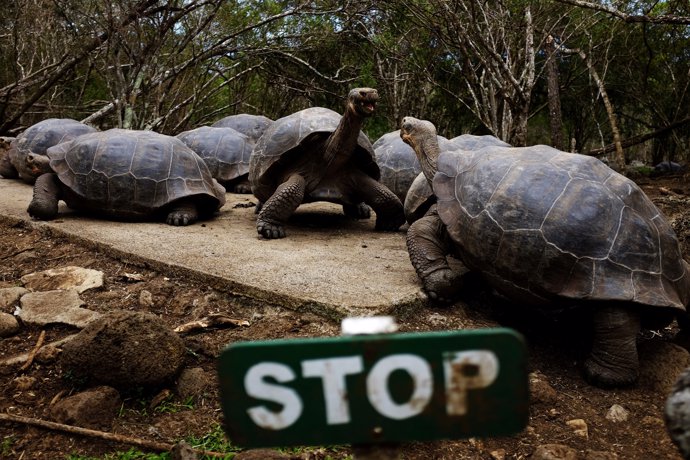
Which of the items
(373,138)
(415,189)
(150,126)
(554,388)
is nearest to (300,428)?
(554,388)

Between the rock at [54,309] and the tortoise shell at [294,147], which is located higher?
the tortoise shell at [294,147]

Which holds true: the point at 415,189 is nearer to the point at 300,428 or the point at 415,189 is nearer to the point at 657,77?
the point at 300,428

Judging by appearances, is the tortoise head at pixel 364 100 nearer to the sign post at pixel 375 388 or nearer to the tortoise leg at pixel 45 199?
the tortoise leg at pixel 45 199

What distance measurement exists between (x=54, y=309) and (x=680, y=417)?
9.66 ft

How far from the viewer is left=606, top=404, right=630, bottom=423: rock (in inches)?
93.9

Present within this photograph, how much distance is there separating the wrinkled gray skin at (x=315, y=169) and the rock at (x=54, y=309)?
64.5 inches

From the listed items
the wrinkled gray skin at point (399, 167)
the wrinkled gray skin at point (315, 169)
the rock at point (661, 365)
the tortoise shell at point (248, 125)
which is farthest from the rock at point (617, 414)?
the tortoise shell at point (248, 125)

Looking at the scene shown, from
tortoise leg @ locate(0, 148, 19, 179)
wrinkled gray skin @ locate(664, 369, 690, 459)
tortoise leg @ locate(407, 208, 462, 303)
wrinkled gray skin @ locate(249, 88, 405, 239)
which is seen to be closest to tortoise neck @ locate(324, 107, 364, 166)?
wrinkled gray skin @ locate(249, 88, 405, 239)

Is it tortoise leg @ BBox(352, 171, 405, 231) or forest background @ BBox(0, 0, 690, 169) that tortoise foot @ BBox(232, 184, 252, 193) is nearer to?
forest background @ BBox(0, 0, 690, 169)

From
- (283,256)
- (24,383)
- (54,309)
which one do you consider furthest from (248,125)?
(24,383)

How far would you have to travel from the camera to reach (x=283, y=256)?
3801 millimetres

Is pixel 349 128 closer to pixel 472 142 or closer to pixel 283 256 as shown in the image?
pixel 472 142

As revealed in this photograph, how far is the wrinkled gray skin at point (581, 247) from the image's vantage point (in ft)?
8.33

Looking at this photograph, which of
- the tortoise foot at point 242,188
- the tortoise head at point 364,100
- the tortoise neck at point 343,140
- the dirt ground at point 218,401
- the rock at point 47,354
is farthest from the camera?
the tortoise foot at point 242,188
